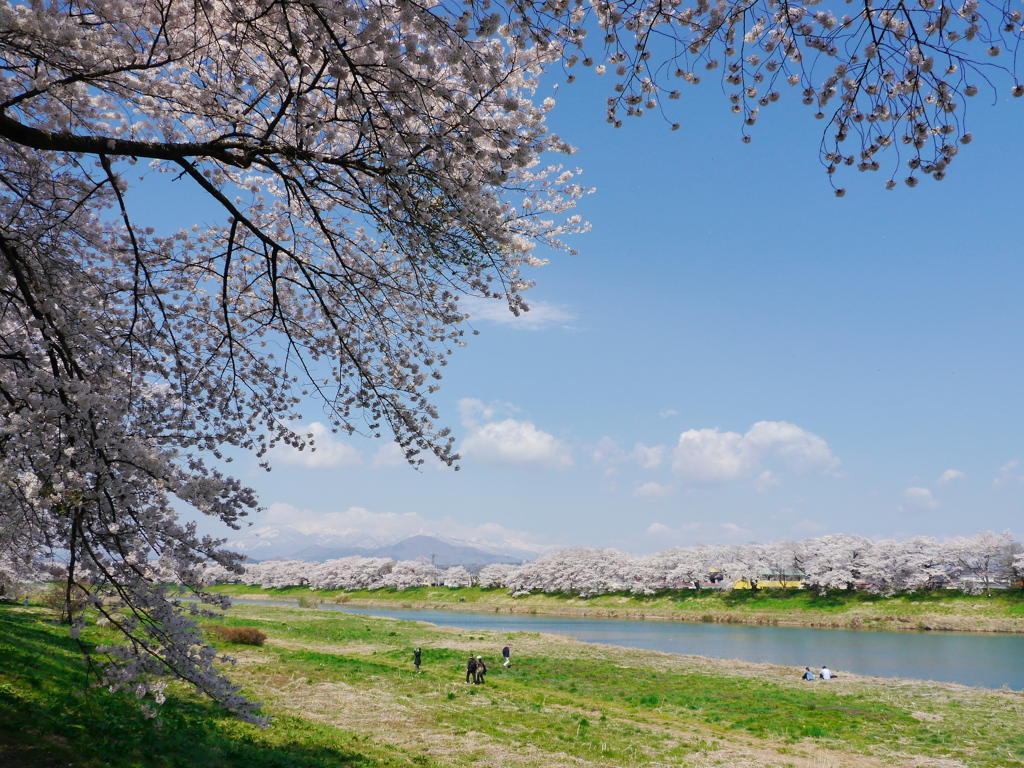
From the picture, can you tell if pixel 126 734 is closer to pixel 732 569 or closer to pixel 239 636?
pixel 239 636

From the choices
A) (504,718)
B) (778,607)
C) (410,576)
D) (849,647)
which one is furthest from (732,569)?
(504,718)

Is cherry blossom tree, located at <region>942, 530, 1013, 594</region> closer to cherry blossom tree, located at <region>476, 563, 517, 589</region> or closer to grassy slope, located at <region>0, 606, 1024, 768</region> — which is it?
grassy slope, located at <region>0, 606, 1024, 768</region>

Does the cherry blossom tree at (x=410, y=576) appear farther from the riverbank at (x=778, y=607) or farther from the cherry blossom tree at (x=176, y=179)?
the cherry blossom tree at (x=176, y=179)

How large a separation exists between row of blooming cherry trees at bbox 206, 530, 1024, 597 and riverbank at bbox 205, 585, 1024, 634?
376 cm

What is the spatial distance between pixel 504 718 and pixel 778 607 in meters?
55.2

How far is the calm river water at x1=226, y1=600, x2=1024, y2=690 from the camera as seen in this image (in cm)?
2812

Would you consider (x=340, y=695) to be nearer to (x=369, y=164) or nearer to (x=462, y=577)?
(x=369, y=164)

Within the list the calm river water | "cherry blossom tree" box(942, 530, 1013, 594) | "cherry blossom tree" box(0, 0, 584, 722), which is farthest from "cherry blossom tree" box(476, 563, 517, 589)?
"cherry blossom tree" box(0, 0, 584, 722)

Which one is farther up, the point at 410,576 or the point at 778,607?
the point at 778,607

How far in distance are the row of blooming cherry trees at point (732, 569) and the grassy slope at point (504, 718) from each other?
5022 centimetres

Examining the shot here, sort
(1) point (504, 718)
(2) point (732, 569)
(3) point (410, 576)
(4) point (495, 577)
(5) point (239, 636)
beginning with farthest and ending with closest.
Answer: (3) point (410, 576), (4) point (495, 577), (2) point (732, 569), (5) point (239, 636), (1) point (504, 718)

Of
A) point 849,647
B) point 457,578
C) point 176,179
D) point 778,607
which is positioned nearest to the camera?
point 176,179

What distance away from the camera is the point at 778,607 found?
6075 cm

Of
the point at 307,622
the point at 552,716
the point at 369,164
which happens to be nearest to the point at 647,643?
the point at 307,622
